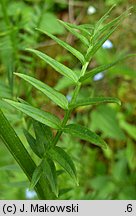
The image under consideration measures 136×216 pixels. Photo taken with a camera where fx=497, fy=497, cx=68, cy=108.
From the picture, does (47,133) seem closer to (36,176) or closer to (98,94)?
(36,176)

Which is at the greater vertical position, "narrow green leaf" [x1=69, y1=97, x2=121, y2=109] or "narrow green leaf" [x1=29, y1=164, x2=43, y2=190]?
"narrow green leaf" [x1=69, y1=97, x2=121, y2=109]

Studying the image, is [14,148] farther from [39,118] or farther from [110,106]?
[110,106]

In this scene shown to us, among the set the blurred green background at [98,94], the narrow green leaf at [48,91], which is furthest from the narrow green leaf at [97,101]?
the blurred green background at [98,94]

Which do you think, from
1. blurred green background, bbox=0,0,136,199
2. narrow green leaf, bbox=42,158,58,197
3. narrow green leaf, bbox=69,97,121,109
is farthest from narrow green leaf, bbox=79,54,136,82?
blurred green background, bbox=0,0,136,199

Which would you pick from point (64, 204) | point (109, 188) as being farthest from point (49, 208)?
point (109, 188)

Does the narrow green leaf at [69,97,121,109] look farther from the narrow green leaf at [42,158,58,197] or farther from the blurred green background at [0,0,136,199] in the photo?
the blurred green background at [0,0,136,199]

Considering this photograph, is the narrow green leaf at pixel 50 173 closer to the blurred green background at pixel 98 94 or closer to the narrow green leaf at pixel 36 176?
the narrow green leaf at pixel 36 176

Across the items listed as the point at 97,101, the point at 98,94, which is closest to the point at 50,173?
the point at 97,101
